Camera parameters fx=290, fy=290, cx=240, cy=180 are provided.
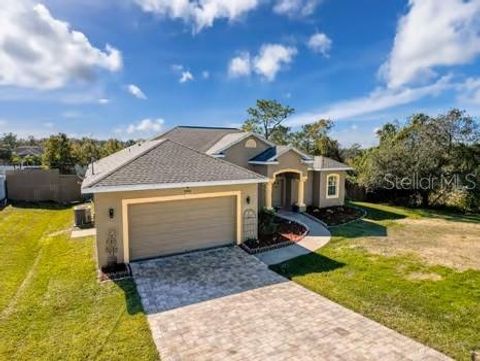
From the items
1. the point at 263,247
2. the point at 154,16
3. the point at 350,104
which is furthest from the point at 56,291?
the point at 350,104

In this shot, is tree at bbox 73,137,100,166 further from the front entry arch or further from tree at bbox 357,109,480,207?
tree at bbox 357,109,480,207

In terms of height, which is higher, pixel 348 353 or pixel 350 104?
pixel 350 104

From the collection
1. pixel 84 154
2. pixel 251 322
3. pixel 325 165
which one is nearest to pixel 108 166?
pixel 251 322

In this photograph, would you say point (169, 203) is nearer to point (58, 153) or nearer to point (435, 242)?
point (435, 242)

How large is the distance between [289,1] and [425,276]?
1347 cm

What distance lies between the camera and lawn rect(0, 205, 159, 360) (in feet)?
19.9

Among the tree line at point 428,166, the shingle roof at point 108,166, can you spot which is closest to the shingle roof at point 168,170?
the shingle roof at point 108,166

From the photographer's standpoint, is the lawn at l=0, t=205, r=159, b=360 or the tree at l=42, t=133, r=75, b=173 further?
the tree at l=42, t=133, r=75, b=173

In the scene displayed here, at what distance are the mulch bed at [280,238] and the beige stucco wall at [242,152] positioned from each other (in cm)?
515

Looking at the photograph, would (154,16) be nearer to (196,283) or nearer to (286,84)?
(196,283)

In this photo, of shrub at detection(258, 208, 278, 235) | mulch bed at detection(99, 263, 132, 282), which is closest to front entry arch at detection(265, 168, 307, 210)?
shrub at detection(258, 208, 278, 235)

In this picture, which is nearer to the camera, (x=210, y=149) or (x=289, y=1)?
(x=289, y=1)

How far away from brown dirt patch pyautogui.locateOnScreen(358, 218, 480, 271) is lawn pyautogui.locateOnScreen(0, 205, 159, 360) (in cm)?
1011

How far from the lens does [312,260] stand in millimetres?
11477
